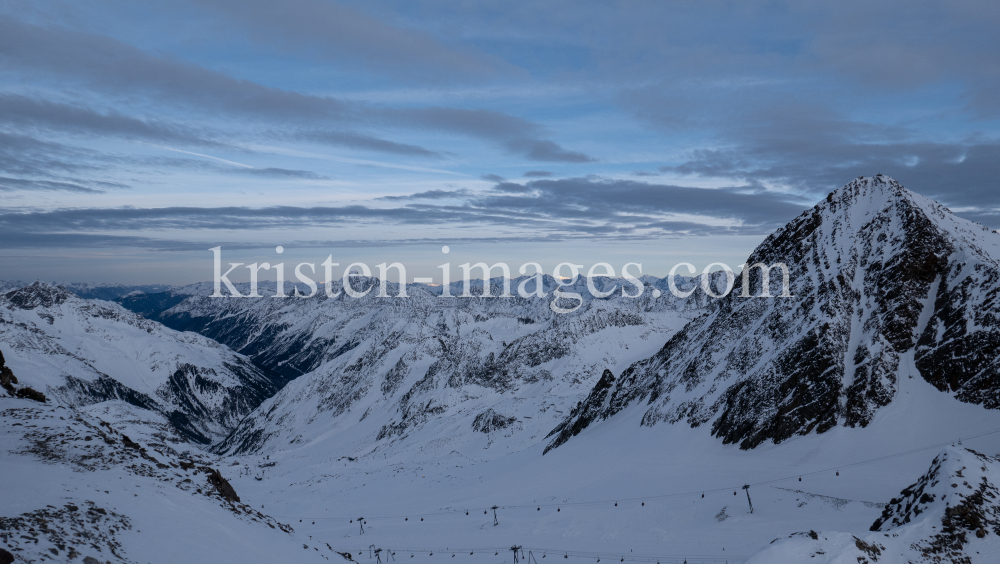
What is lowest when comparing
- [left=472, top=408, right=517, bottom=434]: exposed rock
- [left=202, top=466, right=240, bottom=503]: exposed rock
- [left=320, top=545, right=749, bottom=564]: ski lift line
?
[left=472, top=408, right=517, bottom=434]: exposed rock

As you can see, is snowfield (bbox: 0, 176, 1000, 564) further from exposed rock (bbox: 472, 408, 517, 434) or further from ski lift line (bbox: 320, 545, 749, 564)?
exposed rock (bbox: 472, 408, 517, 434)

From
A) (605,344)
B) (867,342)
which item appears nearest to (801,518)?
(867,342)

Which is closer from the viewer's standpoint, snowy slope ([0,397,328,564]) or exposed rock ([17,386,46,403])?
snowy slope ([0,397,328,564])

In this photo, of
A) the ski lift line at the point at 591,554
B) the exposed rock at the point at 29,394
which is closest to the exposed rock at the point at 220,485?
the exposed rock at the point at 29,394

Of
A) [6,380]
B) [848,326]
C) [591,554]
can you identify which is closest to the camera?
[6,380]

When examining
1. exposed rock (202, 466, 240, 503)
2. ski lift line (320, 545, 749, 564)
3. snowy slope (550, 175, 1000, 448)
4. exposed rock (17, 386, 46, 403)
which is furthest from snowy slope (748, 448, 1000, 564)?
exposed rock (17, 386, 46, 403)

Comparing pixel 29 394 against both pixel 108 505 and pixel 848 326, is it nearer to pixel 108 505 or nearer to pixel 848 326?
pixel 108 505

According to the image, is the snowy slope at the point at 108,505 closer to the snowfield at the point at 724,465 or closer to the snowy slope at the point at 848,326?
the snowfield at the point at 724,465

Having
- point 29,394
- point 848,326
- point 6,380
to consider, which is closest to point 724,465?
point 848,326
